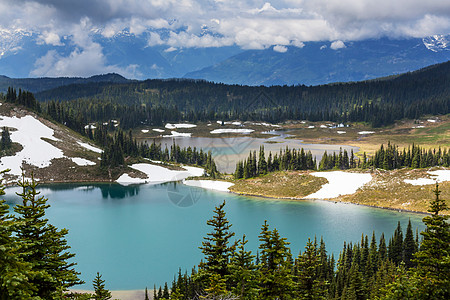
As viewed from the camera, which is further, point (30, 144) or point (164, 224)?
point (30, 144)

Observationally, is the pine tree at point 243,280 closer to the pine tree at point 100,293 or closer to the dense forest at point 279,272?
the dense forest at point 279,272

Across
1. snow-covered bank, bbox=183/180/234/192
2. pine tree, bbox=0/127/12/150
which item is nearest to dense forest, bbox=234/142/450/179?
snow-covered bank, bbox=183/180/234/192

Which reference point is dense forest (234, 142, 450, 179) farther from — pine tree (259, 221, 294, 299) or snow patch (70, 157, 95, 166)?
pine tree (259, 221, 294, 299)

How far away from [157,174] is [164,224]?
43.0 metres

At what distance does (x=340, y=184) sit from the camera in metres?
80.4

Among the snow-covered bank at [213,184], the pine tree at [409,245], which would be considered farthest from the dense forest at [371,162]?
the pine tree at [409,245]

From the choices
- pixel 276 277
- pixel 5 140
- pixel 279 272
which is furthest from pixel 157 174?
pixel 276 277

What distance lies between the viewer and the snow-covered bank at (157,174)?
102 meters

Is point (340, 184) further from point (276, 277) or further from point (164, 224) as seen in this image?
point (276, 277)

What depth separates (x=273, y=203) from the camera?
74.6 metres

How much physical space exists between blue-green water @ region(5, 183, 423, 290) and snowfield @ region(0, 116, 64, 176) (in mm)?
12167

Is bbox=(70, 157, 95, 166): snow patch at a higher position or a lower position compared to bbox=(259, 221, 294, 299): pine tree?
lower

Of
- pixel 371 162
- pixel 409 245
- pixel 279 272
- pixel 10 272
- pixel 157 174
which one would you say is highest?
pixel 10 272

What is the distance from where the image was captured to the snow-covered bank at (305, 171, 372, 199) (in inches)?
3039
